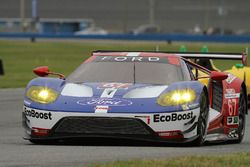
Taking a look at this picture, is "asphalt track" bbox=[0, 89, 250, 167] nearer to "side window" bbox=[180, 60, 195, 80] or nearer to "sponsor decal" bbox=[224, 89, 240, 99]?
"sponsor decal" bbox=[224, 89, 240, 99]

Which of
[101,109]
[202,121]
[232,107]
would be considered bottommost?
[232,107]

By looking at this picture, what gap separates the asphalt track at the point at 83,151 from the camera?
8.35 metres

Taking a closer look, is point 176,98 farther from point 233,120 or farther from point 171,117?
point 233,120

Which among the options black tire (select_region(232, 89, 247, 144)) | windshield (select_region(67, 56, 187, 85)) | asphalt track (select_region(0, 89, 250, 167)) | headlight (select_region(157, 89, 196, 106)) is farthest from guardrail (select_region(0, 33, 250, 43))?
headlight (select_region(157, 89, 196, 106))

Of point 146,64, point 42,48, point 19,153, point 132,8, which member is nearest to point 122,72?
point 146,64

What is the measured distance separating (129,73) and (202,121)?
1.12 meters

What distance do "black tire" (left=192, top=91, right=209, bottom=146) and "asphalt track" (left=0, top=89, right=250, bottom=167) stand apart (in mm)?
109

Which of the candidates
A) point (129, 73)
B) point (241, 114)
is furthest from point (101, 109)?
point (241, 114)

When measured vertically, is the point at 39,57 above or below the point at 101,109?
below

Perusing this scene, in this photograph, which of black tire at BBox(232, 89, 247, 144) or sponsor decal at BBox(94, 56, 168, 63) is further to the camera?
black tire at BBox(232, 89, 247, 144)

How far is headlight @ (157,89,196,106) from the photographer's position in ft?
32.9

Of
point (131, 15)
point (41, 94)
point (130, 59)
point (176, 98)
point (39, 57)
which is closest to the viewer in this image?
point (176, 98)

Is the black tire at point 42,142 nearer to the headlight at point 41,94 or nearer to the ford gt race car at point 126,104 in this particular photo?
the ford gt race car at point 126,104

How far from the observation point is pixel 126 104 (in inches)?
393
